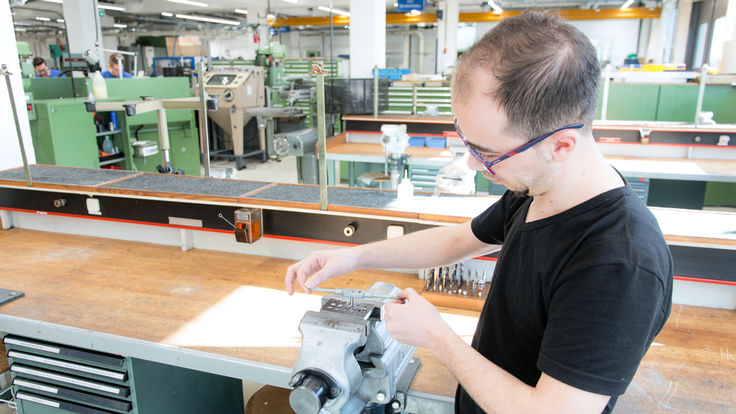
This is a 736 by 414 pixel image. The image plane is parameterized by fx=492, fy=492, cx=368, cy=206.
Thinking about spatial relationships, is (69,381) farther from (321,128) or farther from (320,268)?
(321,128)

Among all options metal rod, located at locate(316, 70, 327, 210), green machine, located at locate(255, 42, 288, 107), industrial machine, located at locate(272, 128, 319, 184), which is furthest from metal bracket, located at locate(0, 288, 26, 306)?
green machine, located at locate(255, 42, 288, 107)

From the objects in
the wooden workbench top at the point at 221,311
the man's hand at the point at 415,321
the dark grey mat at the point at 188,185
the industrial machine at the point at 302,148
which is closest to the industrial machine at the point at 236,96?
the industrial machine at the point at 302,148

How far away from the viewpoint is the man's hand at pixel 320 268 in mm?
1081

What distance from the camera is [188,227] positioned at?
74.9 inches

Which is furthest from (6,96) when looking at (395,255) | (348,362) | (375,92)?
(375,92)

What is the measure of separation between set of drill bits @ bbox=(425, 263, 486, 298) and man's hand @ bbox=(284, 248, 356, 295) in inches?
19.9

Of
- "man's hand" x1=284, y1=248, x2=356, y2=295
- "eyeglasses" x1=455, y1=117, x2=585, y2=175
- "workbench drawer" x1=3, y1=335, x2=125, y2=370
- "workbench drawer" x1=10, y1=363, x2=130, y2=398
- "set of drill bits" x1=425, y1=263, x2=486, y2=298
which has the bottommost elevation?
"workbench drawer" x1=10, y1=363, x2=130, y2=398

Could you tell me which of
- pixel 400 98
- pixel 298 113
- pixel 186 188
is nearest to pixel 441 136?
pixel 400 98

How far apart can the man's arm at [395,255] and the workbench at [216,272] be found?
0.26m

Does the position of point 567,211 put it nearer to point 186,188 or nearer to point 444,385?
point 444,385

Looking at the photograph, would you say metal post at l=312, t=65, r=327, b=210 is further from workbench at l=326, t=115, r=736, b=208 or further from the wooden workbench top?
workbench at l=326, t=115, r=736, b=208

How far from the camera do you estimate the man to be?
0.61 metres

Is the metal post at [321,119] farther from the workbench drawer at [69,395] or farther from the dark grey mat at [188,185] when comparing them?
the workbench drawer at [69,395]

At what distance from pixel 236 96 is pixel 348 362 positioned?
11.9 ft
